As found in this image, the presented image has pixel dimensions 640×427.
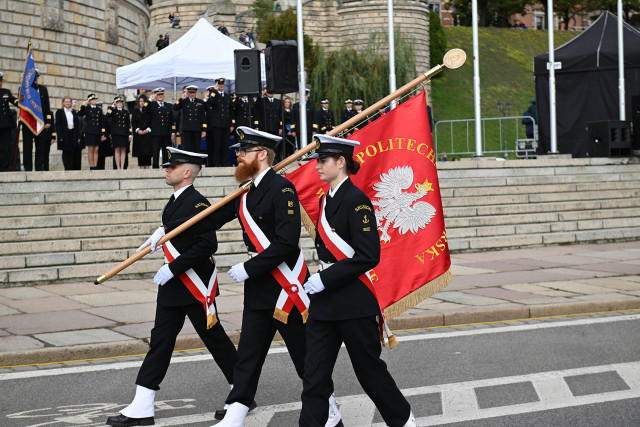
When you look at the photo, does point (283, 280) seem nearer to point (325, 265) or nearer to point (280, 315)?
point (280, 315)

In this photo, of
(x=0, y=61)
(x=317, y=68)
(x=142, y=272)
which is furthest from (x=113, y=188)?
(x=317, y=68)

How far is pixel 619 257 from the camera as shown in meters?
14.9

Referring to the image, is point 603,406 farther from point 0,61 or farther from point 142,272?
point 0,61

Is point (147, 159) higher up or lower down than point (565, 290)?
higher up

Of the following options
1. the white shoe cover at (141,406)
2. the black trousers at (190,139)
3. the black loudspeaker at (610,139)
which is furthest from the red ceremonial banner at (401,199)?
the black loudspeaker at (610,139)

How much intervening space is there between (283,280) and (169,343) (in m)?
1.04

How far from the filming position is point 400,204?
625 centimetres

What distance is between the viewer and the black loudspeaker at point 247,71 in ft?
55.7

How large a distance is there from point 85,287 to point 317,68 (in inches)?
1408

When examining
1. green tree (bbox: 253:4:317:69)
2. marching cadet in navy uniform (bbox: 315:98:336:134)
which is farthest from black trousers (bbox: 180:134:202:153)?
green tree (bbox: 253:4:317:69)

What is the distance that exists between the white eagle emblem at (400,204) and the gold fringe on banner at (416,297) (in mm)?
391

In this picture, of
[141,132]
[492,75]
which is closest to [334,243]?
[141,132]

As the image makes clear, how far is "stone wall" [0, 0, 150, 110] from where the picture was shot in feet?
93.1

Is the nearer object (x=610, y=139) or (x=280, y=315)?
(x=280, y=315)
